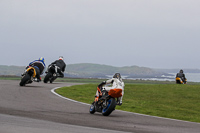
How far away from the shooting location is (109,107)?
13992mm

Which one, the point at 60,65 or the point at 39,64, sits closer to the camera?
the point at 39,64

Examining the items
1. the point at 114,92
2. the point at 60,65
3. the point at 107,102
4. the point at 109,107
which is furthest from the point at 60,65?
the point at 109,107

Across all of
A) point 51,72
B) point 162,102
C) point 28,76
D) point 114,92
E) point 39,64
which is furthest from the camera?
point 51,72

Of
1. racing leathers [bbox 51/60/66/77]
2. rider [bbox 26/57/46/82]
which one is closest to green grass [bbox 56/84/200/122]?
rider [bbox 26/57/46/82]

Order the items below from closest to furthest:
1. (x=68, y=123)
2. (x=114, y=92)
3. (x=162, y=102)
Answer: (x=68, y=123) → (x=114, y=92) → (x=162, y=102)

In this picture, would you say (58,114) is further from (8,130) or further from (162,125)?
(8,130)

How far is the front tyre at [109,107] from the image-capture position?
45.9 feet

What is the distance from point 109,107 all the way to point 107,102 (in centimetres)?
45

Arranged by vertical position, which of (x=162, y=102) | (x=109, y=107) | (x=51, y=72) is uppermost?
(x=51, y=72)

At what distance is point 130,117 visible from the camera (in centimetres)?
1432

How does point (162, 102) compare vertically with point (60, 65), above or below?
below

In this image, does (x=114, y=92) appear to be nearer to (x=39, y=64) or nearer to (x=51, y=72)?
(x=39, y=64)

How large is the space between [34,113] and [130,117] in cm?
314

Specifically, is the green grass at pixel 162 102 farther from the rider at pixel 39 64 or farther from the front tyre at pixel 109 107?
the rider at pixel 39 64
